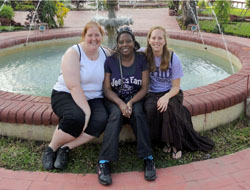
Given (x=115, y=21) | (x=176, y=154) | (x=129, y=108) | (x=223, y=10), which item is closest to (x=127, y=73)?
(x=129, y=108)

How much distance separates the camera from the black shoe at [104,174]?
7.75 feet

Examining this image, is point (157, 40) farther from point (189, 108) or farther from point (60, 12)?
point (60, 12)

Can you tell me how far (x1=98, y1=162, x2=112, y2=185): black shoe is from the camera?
93.0 inches

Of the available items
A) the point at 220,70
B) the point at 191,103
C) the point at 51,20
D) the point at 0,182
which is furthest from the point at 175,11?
the point at 0,182

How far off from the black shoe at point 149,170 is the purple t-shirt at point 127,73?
0.68m

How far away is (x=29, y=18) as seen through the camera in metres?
11.1

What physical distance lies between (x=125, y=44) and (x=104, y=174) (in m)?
1.21

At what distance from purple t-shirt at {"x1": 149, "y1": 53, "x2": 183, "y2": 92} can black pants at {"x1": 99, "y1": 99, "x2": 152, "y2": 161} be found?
1.25ft

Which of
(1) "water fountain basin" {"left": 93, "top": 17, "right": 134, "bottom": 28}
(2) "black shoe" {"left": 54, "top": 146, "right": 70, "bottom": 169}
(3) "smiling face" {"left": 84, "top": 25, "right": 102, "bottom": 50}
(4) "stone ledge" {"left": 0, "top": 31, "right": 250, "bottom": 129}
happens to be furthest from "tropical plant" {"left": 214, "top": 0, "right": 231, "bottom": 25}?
(2) "black shoe" {"left": 54, "top": 146, "right": 70, "bottom": 169}

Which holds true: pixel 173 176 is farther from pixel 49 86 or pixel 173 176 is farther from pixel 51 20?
pixel 51 20

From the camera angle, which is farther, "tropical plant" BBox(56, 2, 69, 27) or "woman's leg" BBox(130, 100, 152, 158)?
"tropical plant" BBox(56, 2, 69, 27)

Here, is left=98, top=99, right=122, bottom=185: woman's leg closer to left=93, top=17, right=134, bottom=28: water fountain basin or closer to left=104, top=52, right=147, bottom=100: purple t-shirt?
left=104, top=52, right=147, bottom=100: purple t-shirt

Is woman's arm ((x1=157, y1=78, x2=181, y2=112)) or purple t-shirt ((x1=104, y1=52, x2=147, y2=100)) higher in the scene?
purple t-shirt ((x1=104, y1=52, x2=147, y2=100))

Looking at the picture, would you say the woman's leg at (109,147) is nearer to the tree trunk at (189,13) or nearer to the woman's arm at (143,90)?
the woman's arm at (143,90)
